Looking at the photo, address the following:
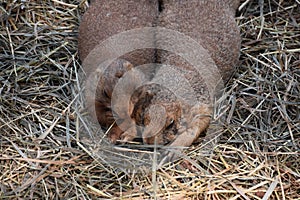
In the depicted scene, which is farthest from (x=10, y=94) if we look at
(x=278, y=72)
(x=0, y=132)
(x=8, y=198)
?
(x=278, y=72)

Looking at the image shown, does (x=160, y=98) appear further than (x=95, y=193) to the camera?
Yes

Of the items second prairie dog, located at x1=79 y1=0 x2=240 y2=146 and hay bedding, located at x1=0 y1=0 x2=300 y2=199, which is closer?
hay bedding, located at x1=0 y1=0 x2=300 y2=199

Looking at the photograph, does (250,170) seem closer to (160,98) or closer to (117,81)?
(160,98)

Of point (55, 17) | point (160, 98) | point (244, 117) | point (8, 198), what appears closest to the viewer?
point (8, 198)

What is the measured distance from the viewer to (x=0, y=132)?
3.51 metres

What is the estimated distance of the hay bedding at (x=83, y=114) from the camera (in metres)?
3.24

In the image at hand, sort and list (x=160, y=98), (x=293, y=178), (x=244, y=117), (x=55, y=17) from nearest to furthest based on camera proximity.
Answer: (x=293, y=178) → (x=160, y=98) → (x=244, y=117) → (x=55, y=17)

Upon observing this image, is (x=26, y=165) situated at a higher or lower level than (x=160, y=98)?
lower

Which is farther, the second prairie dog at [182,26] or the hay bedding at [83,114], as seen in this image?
the second prairie dog at [182,26]

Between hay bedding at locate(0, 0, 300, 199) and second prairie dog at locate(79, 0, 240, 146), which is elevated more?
second prairie dog at locate(79, 0, 240, 146)

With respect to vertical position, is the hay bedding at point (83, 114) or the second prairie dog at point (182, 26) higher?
the second prairie dog at point (182, 26)

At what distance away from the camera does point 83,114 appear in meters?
3.69

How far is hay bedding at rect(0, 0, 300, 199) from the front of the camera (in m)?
3.24

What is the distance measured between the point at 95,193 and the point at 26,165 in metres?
0.46
